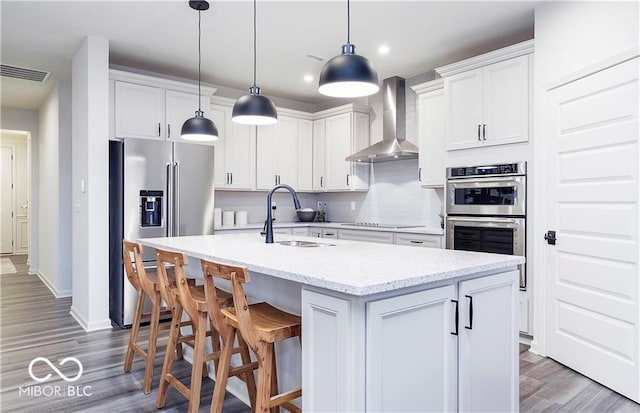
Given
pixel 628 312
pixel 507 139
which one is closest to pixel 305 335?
pixel 628 312

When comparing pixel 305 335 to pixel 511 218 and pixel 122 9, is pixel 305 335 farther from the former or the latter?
pixel 122 9

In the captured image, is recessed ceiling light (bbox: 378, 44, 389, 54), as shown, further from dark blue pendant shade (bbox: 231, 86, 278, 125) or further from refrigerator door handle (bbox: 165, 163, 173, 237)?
refrigerator door handle (bbox: 165, 163, 173, 237)

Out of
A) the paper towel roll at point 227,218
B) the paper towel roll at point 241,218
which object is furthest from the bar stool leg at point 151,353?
the paper towel roll at point 241,218

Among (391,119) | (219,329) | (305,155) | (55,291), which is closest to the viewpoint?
(219,329)

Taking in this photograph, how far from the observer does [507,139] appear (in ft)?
12.0

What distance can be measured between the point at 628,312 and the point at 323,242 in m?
1.93

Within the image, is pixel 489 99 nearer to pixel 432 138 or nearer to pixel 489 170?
pixel 489 170

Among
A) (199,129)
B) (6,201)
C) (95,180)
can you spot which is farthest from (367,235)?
(6,201)

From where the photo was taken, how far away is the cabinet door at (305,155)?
605 cm

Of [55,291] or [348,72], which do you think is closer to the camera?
[348,72]

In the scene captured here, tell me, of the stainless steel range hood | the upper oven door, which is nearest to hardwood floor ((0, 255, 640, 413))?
the upper oven door

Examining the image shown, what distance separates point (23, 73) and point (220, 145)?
2.46m

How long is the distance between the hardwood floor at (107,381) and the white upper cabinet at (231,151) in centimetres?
211

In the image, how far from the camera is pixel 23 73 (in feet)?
16.8
